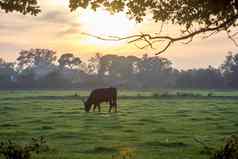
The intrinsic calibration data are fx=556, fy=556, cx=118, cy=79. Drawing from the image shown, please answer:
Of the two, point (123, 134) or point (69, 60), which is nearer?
point (123, 134)

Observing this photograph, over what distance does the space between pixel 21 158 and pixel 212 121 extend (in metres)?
20.3

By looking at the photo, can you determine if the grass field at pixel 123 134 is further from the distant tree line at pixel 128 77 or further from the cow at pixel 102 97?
the distant tree line at pixel 128 77

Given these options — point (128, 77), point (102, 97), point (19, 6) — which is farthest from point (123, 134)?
point (128, 77)

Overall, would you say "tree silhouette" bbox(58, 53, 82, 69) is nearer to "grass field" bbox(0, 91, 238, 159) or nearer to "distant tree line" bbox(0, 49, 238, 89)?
"distant tree line" bbox(0, 49, 238, 89)

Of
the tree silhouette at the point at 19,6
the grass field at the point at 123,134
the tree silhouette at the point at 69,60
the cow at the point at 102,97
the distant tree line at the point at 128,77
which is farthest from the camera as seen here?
the tree silhouette at the point at 69,60

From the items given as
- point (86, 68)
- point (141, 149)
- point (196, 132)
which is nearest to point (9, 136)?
point (141, 149)

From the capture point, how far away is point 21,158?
12344mm

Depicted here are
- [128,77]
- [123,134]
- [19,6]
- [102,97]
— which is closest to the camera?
[19,6]

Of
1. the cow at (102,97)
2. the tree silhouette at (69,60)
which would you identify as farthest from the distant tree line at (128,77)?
the cow at (102,97)

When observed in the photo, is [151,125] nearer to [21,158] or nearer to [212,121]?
[212,121]

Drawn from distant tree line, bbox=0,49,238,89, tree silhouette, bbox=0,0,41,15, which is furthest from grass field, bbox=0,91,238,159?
distant tree line, bbox=0,49,238,89

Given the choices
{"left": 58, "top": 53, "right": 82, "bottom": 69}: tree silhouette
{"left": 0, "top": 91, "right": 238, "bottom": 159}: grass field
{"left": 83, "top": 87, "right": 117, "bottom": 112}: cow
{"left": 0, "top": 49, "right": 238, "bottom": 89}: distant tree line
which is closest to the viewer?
{"left": 0, "top": 91, "right": 238, "bottom": 159}: grass field

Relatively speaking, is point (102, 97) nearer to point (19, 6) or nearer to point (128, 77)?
point (19, 6)

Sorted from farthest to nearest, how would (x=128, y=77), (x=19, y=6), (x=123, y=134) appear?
(x=128, y=77), (x=123, y=134), (x=19, y=6)
